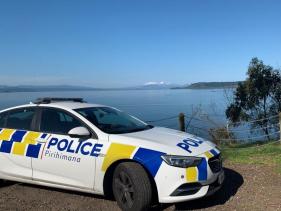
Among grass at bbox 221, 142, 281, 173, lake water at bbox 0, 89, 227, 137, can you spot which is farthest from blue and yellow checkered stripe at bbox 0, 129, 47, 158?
grass at bbox 221, 142, 281, 173

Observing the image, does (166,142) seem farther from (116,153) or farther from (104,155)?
(104,155)

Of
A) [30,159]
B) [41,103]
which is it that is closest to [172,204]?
[30,159]

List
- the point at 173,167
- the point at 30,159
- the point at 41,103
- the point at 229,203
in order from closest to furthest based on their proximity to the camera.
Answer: the point at 173,167 < the point at 229,203 < the point at 30,159 < the point at 41,103

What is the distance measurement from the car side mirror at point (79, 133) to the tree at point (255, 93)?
25.3 meters

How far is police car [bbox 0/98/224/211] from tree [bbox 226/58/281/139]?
80.3ft

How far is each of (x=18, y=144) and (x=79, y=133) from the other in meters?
1.31

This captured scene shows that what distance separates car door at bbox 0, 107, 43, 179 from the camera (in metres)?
6.63

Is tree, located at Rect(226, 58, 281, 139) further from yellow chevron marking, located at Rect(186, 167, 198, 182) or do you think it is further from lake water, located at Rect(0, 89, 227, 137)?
yellow chevron marking, located at Rect(186, 167, 198, 182)

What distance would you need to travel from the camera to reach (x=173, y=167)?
544cm

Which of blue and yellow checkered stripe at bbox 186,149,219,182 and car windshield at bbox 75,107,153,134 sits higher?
car windshield at bbox 75,107,153,134

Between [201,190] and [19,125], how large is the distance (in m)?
3.26

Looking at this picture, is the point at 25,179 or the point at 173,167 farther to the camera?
the point at 25,179

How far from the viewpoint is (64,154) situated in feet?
20.3

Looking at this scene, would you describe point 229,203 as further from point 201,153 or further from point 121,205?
point 121,205
